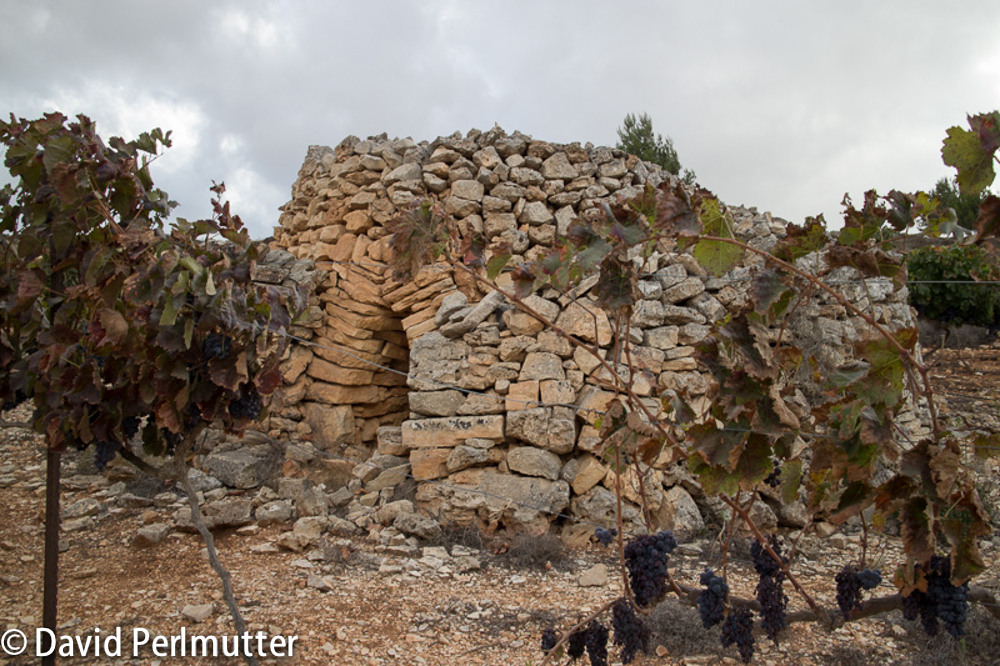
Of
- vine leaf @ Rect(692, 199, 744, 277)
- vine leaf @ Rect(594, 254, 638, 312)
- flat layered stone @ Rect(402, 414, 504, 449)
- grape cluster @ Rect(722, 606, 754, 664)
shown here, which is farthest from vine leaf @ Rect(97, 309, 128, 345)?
flat layered stone @ Rect(402, 414, 504, 449)

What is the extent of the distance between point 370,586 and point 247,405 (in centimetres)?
202

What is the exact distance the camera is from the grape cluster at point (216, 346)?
2430 millimetres

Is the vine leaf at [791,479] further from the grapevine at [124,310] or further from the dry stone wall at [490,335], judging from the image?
the dry stone wall at [490,335]

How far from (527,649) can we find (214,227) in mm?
2599

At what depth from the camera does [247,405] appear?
2.61 meters

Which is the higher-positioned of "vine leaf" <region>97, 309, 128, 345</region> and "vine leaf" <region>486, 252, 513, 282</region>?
"vine leaf" <region>486, 252, 513, 282</region>

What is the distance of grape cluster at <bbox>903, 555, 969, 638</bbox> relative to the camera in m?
1.57

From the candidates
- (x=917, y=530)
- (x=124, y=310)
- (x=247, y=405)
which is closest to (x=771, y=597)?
(x=917, y=530)

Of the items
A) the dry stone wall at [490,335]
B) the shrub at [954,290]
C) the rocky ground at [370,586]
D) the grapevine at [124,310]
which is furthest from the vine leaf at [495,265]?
the shrub at [954,290]

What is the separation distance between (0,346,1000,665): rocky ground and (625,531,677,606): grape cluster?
108cm

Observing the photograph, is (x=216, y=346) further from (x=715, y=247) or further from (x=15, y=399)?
Answer: (x=715, y=247)

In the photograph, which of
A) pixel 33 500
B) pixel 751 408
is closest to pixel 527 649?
pixel 751 408

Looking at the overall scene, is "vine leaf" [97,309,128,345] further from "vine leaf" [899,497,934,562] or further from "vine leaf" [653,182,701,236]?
"vine leaf" [899,497,934,562]

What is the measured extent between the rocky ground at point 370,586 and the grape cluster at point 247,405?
141 cm
